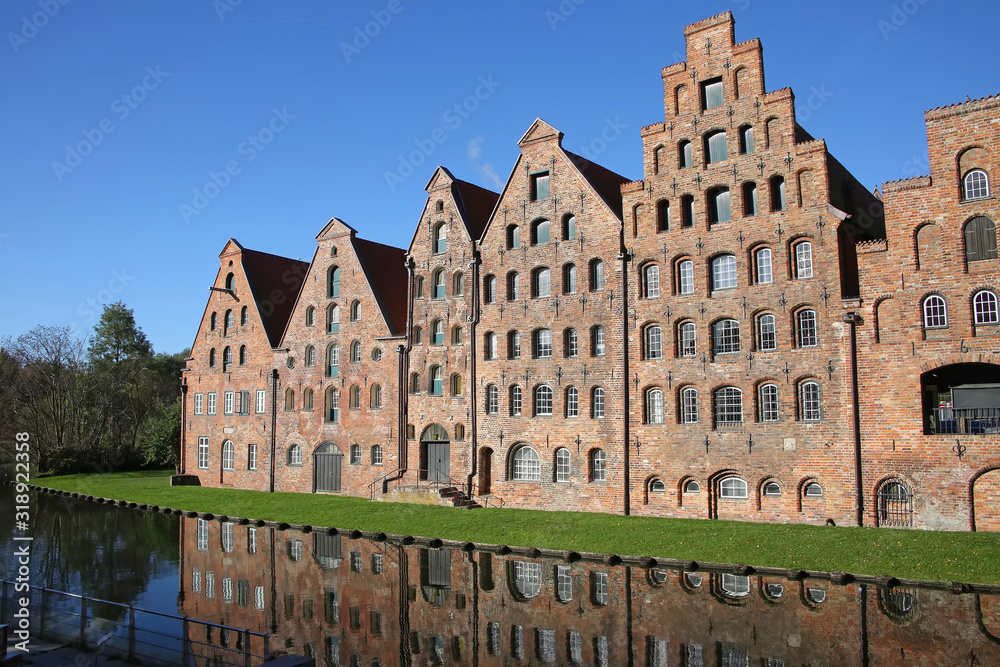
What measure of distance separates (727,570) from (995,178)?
1473 centimetres

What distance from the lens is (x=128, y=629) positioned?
13.0 metres

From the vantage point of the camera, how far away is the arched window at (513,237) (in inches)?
1371

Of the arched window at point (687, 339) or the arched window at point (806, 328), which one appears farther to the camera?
the arched window at point (687, 339)

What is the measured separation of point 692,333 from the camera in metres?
29.6

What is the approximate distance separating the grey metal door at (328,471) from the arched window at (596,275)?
17.1 metres

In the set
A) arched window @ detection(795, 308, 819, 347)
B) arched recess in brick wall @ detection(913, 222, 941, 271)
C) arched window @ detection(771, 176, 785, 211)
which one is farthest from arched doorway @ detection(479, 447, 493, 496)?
arched recess in brick wall @ detection(913, 222, 941, 271)

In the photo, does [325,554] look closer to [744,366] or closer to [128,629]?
[128,629]

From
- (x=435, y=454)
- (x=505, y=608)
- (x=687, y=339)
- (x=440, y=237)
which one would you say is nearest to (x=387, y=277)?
(x=440, y=237)

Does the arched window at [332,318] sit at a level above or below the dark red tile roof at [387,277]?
below

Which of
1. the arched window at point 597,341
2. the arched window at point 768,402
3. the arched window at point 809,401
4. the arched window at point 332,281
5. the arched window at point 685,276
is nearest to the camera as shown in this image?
the arched window at point 809,401

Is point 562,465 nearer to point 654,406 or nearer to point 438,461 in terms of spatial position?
point 654,406

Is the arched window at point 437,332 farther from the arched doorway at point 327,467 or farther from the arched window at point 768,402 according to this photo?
the arched window at point 768,402

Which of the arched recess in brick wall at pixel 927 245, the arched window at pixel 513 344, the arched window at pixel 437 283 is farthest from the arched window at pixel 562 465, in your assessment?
the arched recess in brick wall at pixel 927 245

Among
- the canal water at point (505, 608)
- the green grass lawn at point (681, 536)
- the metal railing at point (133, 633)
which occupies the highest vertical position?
the metal railing at point (133, 633)
